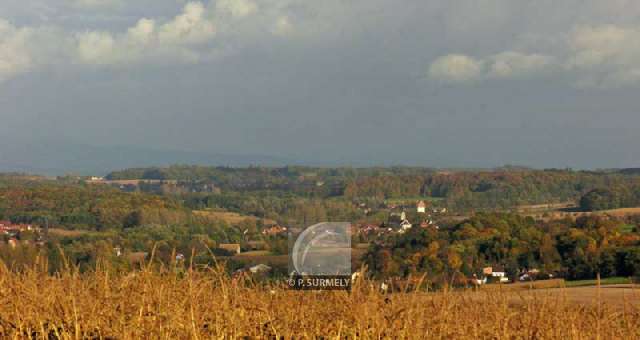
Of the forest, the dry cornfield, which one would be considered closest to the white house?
the forest

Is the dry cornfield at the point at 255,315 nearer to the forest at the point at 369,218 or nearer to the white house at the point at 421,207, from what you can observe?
the forest at the point at 369,218

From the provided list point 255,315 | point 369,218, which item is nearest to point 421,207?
point 369,218

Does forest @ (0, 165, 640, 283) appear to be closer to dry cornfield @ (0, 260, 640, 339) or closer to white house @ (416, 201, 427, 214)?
dry cornfield @ (0, 260, 640, 339)

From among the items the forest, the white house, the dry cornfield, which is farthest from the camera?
the white house

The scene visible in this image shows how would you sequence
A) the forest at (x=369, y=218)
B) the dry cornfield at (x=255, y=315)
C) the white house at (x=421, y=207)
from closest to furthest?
the dry cornfield at (x=255, y=315), the forest at (x=369, y=218), the white house at (x=421, y=207)

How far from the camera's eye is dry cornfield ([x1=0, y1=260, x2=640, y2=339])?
4.74 meters

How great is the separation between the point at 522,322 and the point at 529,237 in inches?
919

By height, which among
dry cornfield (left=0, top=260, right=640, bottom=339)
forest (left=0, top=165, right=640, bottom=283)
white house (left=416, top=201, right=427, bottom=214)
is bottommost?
white house (left=416, top=201, right=427, bottom=214)

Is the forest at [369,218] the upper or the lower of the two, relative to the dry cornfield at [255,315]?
lower

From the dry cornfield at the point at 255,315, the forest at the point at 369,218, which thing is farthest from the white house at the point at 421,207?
the dry cornfield at the point at 255,315

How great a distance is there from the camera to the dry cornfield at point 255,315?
15.6 ft

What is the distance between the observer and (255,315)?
5223 millimetres

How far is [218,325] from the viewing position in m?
4.76

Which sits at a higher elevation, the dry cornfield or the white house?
the dry cornfield
